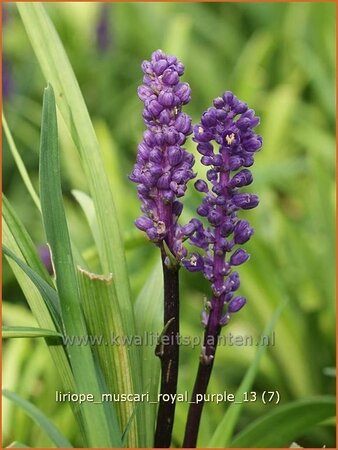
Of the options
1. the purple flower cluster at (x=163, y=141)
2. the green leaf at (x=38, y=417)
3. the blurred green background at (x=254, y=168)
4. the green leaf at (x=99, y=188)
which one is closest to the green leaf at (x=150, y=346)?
the green leaf at (x=99, y=188)

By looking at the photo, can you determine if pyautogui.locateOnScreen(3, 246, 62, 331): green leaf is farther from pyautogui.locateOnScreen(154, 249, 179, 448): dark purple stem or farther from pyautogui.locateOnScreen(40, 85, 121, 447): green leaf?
pyautogui.locateOnScreen(154, 249, 179, 448): dark purple stem

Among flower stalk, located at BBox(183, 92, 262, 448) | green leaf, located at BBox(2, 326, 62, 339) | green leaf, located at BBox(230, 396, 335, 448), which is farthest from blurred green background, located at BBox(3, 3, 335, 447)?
green leaf, located at BBox(2, 326, 62, 339)

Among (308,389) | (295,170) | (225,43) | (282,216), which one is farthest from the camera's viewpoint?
(225,43)

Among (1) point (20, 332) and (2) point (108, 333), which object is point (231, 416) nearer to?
(2) point (108, 333)

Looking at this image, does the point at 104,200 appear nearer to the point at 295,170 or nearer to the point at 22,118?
the point at 295,170

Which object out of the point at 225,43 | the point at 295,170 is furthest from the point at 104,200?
the point at 225,43

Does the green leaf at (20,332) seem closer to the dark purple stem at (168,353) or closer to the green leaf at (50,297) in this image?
the green leaf at (50,297)
